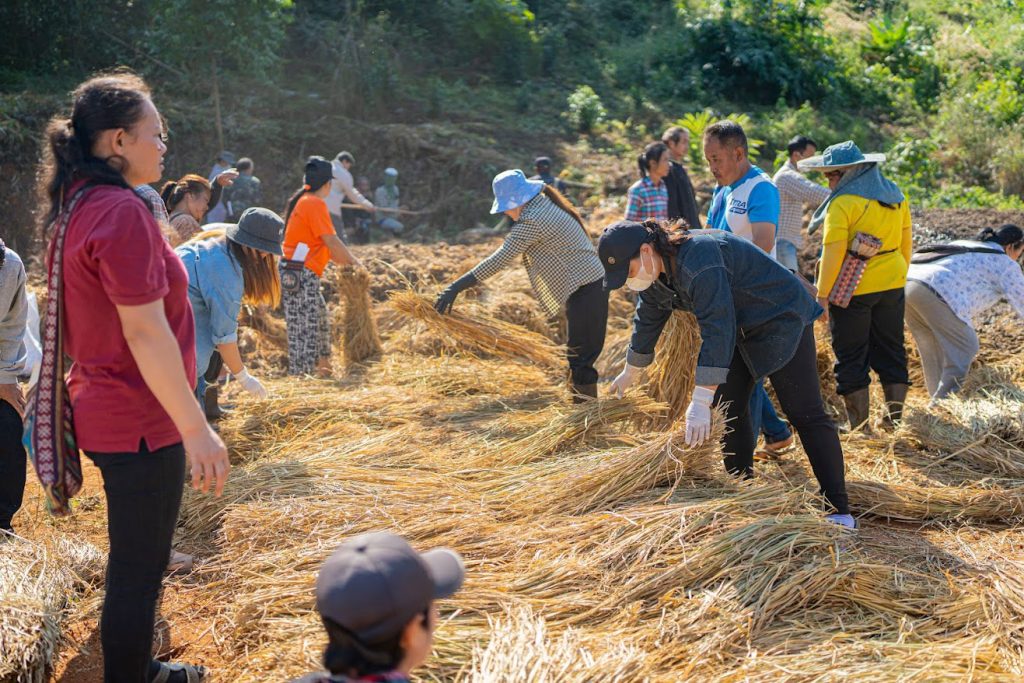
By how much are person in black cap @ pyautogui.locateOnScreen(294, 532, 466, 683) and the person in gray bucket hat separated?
2752 millimetres

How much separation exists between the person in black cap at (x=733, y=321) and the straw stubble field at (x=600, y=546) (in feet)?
0.99

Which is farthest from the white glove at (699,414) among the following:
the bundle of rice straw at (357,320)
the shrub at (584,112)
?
the shrub at (584,112)

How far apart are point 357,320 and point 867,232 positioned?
13.1 feet

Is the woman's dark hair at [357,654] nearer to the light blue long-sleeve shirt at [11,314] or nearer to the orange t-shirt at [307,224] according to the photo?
the light blue long-sleeve shirt at [11,314]

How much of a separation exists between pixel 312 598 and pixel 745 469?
199cm

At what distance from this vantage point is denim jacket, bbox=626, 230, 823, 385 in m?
3.65

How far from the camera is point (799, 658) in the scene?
9.45 ft

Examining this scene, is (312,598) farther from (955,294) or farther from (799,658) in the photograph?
(955,294)

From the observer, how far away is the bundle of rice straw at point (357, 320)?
771cm

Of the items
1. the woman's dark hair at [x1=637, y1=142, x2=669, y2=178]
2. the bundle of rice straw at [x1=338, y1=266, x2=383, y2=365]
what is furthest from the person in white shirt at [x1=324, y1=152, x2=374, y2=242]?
the woman's dark hair at [x1=637, y1=142, x2=669, y2=178]

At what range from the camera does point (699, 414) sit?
371 centimetres

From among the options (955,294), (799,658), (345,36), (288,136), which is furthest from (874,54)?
(799,658)

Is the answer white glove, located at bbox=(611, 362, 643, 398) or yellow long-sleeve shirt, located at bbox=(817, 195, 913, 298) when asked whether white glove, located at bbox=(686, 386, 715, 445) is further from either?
yellow long-sleeve shirt, located at bbox=(817, 195, 913, 298)

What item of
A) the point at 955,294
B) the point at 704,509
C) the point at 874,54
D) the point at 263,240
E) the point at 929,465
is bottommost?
the point at 929,465
